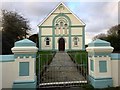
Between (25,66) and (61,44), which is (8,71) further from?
(61,44)

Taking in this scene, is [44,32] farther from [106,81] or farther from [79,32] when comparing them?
[106,81]

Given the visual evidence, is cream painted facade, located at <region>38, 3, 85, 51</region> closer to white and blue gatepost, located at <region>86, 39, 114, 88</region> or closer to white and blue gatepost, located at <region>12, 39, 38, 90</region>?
white and blue gatepost, located at <region>86, 39, 114, 88</region>

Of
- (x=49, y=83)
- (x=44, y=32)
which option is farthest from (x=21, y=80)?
(x=44, y=32)

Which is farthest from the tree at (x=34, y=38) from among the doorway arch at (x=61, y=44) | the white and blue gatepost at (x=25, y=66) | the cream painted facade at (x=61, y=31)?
the white and blue gatepost at (x=25, y=66)

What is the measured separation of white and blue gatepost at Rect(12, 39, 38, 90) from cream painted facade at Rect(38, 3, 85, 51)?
2376 cm

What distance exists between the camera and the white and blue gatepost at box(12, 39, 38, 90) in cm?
720

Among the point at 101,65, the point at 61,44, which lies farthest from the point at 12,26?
the point at 101,65

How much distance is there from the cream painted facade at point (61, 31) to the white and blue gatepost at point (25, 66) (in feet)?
78.0

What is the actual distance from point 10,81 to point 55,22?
82.2 feet

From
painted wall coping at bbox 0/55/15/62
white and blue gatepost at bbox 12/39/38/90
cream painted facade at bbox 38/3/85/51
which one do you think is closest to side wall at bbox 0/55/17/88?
painted wall coping at bbox 0/55/15/62

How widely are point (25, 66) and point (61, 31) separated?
24872mm

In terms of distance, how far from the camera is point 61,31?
1256 inches

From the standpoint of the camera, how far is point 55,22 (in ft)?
104

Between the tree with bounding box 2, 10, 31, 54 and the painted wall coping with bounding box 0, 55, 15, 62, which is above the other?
the tree with bounding box 2, 10, 31, 54
